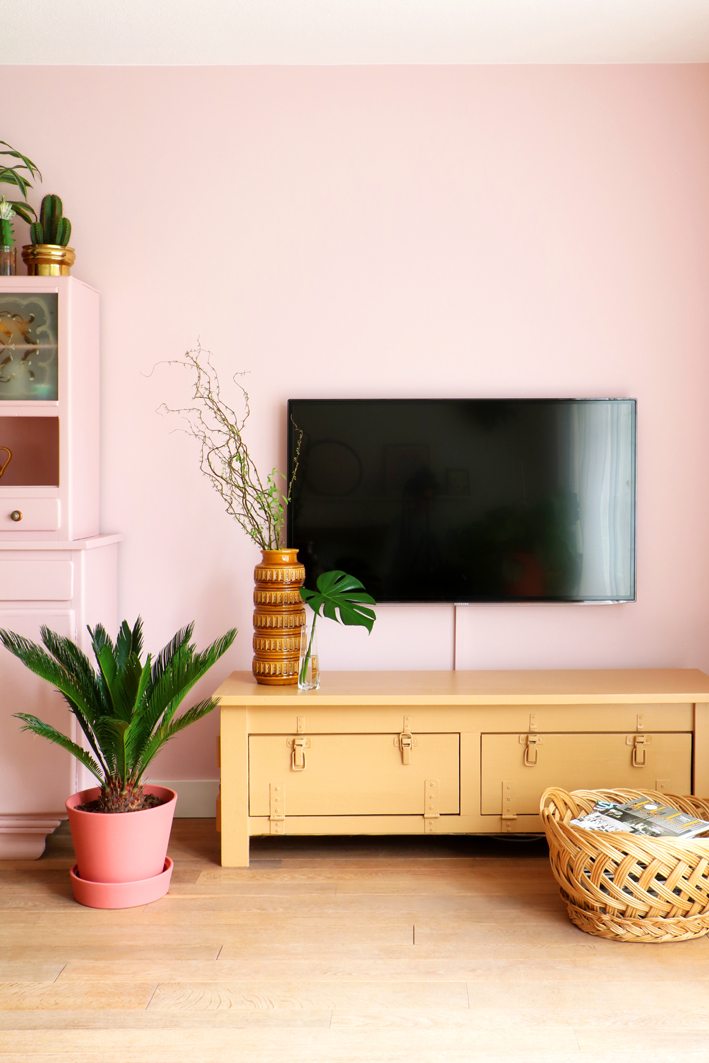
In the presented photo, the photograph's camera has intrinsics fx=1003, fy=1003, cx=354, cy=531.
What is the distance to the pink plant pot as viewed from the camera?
2688 mm

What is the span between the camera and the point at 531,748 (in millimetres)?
3023

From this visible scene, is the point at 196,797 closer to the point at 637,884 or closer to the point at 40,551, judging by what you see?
the point at 40,551

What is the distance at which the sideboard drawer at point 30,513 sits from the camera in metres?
3.06

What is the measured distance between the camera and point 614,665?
11.4 ft

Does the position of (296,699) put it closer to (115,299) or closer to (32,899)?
(32,899)

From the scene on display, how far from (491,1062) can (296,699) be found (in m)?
1.22

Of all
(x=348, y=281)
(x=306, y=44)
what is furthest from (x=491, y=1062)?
(x=306, y=44)

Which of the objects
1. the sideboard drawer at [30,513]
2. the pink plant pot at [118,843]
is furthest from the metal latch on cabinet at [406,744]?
the sideboard drawer at [30,513]

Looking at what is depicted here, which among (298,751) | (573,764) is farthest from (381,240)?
(573,764)

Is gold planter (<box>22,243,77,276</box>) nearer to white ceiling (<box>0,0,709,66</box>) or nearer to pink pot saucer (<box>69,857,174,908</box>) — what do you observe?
white ceiling (<box>0,0,709,66</box>)

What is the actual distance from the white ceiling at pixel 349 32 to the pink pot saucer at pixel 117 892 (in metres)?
2.51

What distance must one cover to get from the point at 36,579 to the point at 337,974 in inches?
57.2

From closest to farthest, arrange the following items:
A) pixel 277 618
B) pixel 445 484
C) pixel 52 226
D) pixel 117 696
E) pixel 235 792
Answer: pixel 117 696 → pixel 235 792 → pixel 277 618 → pixel 52 226 → pixel 445 484

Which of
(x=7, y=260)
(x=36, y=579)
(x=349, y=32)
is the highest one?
(x=349, y=32)
